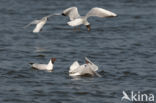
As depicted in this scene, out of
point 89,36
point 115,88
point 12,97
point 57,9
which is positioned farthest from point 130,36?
point 12,97

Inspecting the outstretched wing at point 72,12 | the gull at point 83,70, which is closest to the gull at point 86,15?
the outstretched wing at point 72,12

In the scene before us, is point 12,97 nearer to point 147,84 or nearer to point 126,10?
point 147,84

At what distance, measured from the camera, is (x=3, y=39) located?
17625 mm

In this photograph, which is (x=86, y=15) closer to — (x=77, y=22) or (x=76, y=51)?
(x=77, y=22)

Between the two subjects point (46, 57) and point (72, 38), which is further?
point (72, 38)

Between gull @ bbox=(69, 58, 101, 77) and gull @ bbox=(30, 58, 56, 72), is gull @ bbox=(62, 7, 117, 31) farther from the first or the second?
gull @ bbox=(30, 58, 56, 72)

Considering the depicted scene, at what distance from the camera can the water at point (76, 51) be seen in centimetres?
1147

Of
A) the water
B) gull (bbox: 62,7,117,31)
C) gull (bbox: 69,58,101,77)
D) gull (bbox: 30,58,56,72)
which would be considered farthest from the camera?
gull (bbox: 30,58,56,72)

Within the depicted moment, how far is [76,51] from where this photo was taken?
15859 millimetres

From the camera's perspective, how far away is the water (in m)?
11.5

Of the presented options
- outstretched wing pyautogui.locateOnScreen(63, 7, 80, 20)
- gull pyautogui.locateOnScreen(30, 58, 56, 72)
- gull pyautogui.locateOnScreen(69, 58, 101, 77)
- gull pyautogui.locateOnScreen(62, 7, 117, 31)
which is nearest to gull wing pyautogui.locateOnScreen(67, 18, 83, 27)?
gull pyautogui.locateOnScreen(62, 7, 117, 31)

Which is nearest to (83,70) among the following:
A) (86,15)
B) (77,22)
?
(77,22)

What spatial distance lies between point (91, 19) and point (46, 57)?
6.85m

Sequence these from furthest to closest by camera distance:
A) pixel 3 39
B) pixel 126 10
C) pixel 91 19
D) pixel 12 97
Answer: pixel 126 10, pixel 91 19, pixel 3 39, pixel 12 97
